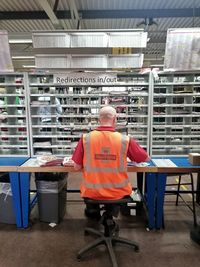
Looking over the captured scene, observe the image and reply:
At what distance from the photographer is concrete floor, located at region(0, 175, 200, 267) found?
2.20 meters

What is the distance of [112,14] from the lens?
4914 mm

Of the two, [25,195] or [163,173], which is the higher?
[163,173]

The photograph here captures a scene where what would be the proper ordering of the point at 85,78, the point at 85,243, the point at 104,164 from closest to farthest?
the point at 104,164
the point at 85,243
the point at 85,78

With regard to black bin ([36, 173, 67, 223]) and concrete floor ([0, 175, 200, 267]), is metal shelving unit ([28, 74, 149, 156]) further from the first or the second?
concrete floor ([0, 175, 200, 267])

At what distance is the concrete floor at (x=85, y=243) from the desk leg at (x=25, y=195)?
0.48ft

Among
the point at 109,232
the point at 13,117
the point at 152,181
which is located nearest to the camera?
the point at 109,232

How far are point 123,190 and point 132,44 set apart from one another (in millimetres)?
1667

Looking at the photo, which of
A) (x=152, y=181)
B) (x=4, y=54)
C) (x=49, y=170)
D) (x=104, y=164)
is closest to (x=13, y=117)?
(x=4, y=54)

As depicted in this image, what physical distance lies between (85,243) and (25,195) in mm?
882

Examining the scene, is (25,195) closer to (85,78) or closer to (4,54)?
(85,78)

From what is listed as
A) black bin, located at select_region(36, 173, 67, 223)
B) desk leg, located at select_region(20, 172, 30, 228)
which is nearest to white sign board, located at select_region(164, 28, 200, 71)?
black bin, located at select_region(36, 173, 67, 223)

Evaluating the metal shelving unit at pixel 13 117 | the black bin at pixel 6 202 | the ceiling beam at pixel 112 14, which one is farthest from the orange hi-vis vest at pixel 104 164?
the ceiling beam at pixel 112 14

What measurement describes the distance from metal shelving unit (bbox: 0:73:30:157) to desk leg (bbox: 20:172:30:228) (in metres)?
0.51

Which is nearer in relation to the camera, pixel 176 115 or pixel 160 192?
pixel 160 192
